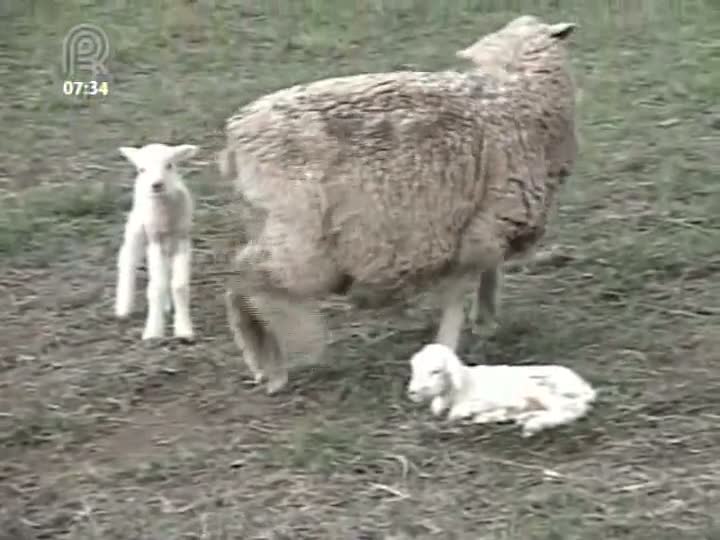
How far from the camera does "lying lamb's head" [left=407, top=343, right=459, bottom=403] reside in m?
4.83

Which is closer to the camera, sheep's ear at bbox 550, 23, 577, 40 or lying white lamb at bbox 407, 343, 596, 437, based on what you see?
lying white lamb at bbox 407, 343, 596, 437

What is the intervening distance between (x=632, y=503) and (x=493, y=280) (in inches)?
54.3

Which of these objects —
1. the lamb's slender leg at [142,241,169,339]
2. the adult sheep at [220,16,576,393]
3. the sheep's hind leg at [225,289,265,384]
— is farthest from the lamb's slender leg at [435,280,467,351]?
the lamb's slender leg at [142,241,169,339]

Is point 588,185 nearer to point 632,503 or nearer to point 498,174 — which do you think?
point 498,174

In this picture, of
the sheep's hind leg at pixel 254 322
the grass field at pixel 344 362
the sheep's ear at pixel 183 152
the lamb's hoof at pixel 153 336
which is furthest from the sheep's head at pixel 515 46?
the lamb's hoof at pixel 153 336

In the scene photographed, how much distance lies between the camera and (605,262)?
6.27 m

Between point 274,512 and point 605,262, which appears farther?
point 605,262

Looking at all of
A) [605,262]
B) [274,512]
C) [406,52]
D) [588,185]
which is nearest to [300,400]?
[274,512]

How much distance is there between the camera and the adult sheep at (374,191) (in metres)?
4.93

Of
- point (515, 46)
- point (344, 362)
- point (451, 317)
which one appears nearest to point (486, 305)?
point (451, 317)

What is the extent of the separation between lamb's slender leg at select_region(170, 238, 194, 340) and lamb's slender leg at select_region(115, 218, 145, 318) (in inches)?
5.5

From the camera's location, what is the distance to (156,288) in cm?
559

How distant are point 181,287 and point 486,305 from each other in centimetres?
99

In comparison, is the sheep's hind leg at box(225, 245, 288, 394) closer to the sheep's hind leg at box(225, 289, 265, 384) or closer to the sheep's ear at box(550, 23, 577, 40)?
the sheep's hind leg at box(225, 289, 265, 384)
